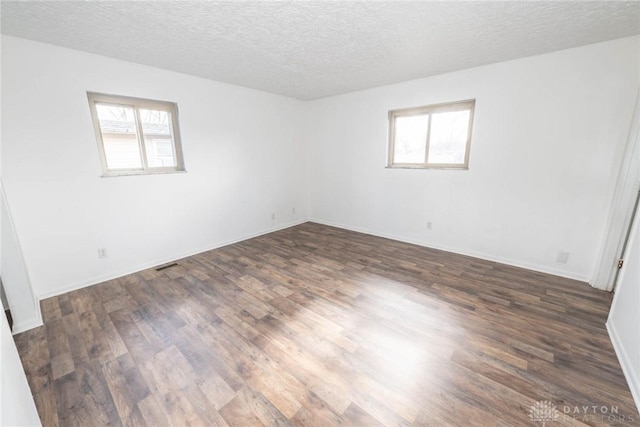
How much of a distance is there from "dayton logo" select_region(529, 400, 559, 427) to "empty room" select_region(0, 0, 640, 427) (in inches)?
→ 0.6

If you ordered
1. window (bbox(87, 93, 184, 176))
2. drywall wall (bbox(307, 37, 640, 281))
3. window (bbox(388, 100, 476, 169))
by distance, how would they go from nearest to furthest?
drywall wall (bbox(307, 37, 640, 281))
window (bbox(87, 93, 184, 176))
window (bbox(388, 100, 476, 169))

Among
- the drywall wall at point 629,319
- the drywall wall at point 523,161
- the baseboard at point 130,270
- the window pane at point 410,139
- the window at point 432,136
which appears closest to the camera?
the drywall wall at point 629,319

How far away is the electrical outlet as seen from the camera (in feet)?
9.41

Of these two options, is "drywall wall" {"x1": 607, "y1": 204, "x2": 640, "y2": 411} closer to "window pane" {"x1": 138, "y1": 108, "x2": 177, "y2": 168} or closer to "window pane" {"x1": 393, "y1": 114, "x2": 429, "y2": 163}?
"window pane" {"x1": 393, "y1": 114, "x2": 429, "y2": 163}

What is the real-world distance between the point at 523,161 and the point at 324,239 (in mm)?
2937

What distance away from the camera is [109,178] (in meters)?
2.87

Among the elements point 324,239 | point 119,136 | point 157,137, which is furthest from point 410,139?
point 119,136

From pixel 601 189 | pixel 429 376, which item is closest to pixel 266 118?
pixel 429 376

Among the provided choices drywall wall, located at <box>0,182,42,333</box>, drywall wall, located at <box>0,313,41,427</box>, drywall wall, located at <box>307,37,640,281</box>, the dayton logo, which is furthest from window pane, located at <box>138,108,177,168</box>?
the dayton logo

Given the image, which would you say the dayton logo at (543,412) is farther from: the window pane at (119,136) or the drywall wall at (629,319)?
the window pane at (119,136)

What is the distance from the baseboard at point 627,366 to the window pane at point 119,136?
4.80 meters

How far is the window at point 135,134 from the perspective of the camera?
283 cm

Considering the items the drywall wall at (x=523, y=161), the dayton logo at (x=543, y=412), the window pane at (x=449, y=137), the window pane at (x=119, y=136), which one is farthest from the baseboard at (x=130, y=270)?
the dayton logo at (x=543, y=412)

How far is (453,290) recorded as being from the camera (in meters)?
2.65
